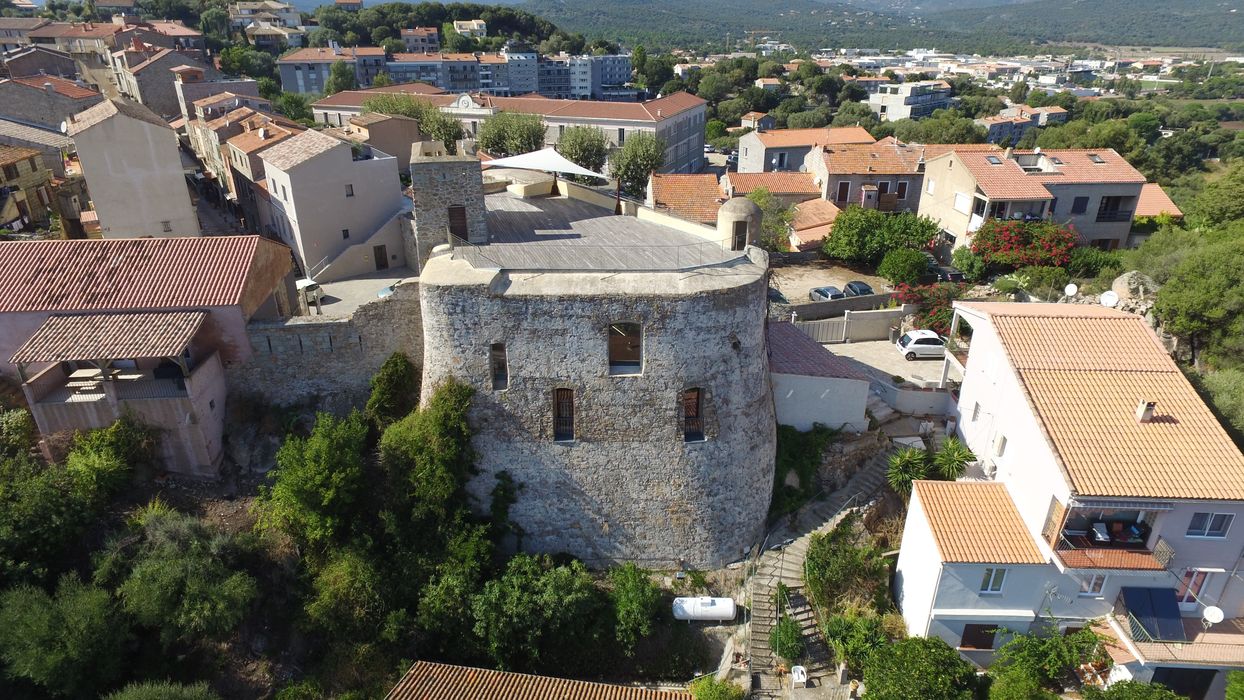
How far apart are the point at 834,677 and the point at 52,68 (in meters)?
81.7

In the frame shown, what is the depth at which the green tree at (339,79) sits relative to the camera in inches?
3615

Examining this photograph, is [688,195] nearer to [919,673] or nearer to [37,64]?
[919,673]

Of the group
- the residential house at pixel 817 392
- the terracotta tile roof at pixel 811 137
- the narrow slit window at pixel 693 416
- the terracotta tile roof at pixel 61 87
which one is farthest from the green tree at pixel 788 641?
the terracotta tile roof at pixel 61 87

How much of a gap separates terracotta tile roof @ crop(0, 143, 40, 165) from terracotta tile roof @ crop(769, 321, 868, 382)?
126ft

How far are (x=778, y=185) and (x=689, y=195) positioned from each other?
7.67 metres

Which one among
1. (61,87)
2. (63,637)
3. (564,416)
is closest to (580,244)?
(564,416)

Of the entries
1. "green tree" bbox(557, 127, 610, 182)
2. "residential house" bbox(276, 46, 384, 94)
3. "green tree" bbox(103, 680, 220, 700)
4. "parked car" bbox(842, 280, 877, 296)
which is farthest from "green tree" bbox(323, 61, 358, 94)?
"green tree" bbox(103, 680, 220, 700)

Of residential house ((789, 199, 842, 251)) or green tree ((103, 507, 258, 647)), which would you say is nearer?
green tree ((103, 507, 258, 647))

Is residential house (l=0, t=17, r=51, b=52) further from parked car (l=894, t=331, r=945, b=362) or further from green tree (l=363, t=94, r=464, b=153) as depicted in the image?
parked car (l=894, t=331, r=945, b=362)

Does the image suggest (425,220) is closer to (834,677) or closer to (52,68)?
(834,677)

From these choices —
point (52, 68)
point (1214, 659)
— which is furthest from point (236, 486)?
point (52, 68)

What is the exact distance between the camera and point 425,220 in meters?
22.5

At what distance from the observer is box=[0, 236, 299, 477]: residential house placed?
21.1 metres

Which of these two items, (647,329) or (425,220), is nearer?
(647,329)
